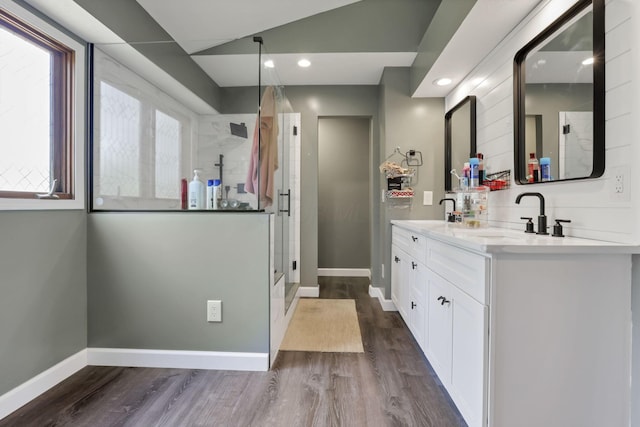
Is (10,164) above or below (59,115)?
below

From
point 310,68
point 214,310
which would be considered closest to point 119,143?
point 214,310

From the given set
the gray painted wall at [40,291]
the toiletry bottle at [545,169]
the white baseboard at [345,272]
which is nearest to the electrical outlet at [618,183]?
the toiletry bottle at [545,169]

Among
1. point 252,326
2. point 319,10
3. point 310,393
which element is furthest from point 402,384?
point 319,10

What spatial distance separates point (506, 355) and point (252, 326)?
1339mm

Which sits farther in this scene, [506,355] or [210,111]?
[210,111]

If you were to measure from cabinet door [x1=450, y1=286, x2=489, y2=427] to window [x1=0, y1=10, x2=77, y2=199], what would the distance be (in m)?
2.18

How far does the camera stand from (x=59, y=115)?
1794 mm

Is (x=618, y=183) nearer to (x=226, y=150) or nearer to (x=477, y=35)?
(x=477, y=35)

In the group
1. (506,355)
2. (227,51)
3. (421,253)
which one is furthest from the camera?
(227,51)

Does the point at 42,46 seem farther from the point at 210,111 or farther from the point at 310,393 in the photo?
the point at 310,393

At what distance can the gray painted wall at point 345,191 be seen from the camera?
178 inches

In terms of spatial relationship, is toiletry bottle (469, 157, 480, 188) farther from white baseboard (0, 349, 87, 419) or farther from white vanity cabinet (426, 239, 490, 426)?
white baseboard (0, 349, 87, 419)

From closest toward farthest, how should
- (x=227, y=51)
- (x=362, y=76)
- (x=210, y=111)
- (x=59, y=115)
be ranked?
(x=59, y=115) < (x=227, y=51) < (x=210, y=111) < (x=362, y=76)

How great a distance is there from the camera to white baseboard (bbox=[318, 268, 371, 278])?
455 centimetres
